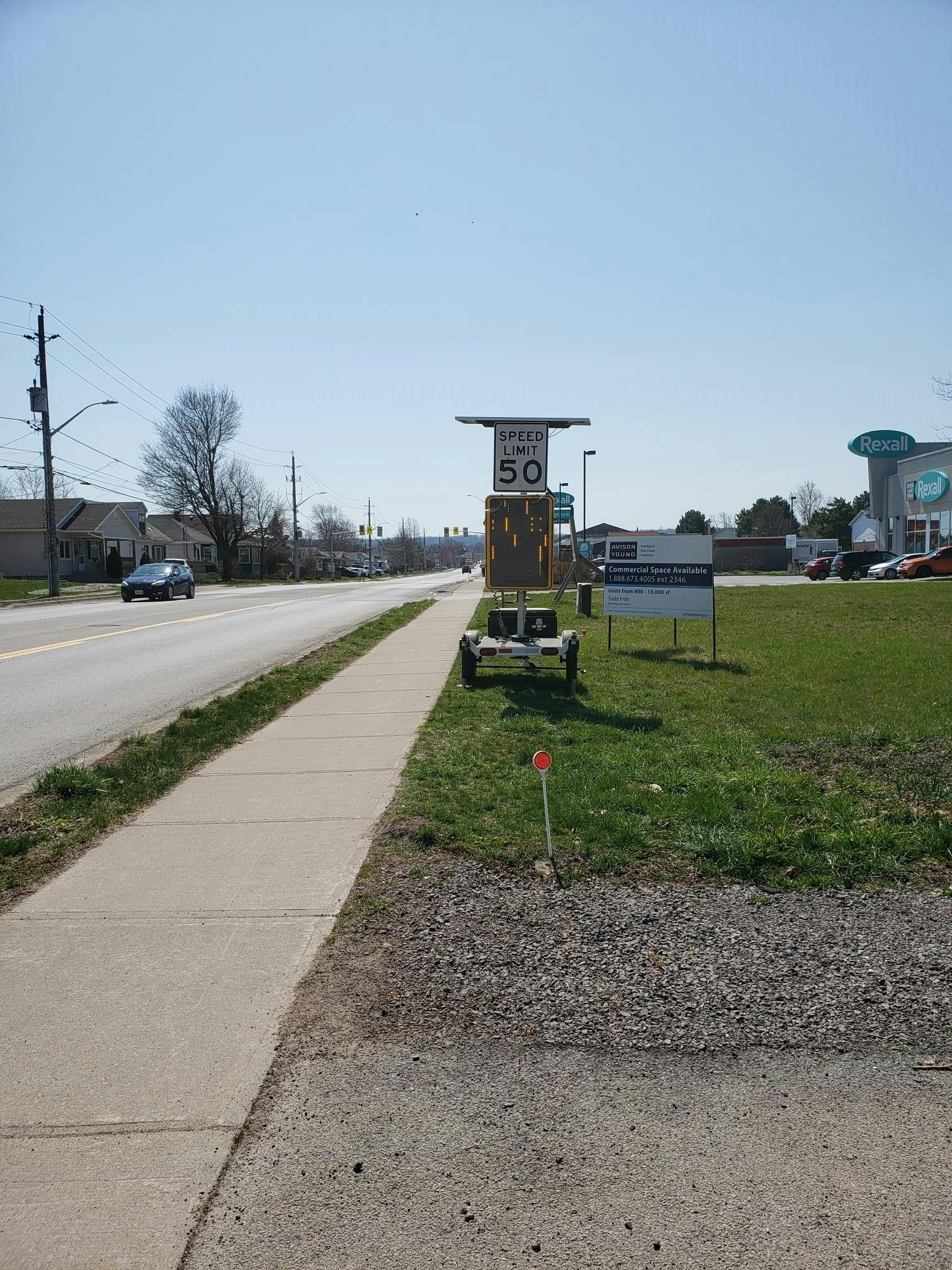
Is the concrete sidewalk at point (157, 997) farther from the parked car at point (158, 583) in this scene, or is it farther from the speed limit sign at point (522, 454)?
the parked car at point (158, 583)

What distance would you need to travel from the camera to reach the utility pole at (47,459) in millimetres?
39500

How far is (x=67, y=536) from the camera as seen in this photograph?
62969mm

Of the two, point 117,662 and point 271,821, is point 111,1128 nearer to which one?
point 271,821

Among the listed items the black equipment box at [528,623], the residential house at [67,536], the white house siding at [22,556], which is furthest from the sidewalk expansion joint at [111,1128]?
the white house siding at [22,556]

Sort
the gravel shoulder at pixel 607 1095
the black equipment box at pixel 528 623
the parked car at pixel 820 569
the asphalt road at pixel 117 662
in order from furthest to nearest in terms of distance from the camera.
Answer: the parked car at pixel 820 569
the black equipment box at pixel 528 623
the asphalt road at pixel 117 662
the gravel shoulder at pixel 607 1095

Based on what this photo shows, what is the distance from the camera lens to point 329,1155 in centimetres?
278

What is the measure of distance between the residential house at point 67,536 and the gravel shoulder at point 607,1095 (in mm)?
58111

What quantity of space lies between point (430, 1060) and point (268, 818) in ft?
10.4

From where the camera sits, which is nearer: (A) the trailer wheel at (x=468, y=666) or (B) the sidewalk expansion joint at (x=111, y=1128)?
(B) the sidewalk expansion joint at (x=111, y=1128)

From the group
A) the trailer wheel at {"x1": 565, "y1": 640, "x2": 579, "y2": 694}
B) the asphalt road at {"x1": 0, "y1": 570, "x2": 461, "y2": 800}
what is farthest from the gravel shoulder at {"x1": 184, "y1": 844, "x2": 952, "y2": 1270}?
the trailer wheel at {"x1": 565, "y1": 640, "x2": 579, "y2": 694}

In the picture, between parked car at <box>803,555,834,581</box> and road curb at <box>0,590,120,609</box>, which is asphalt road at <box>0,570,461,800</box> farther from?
parked car at <box>803,555,834,581</box>

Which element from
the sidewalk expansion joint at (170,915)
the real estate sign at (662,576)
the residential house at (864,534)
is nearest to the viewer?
the sidewalk expansion joint at (170,915)

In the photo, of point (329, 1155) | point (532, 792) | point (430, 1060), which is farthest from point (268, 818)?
point (329, 1155)

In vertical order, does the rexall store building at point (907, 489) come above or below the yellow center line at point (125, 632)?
above
